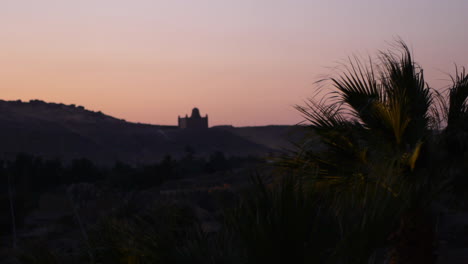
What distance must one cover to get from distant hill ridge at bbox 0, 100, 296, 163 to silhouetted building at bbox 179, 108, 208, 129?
563 cm

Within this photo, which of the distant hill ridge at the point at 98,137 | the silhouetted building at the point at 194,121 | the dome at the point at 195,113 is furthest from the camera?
the dome at the point at 195,113

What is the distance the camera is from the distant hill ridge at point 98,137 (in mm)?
69438

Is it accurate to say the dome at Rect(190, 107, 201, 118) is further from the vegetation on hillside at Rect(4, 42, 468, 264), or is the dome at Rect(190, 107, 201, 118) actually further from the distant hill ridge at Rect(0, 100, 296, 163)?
the vegetation on hillside at Rect(4, 42, 468, 264)

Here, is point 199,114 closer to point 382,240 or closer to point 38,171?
point 38,171

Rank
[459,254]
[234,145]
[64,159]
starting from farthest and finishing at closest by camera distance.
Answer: [234,145]
[64,159]
[459,254]

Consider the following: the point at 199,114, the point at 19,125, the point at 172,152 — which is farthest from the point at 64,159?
the point at 199,114

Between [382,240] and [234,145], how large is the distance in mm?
86645

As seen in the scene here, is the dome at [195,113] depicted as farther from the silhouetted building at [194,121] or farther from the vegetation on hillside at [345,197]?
the vegetation on hillside at [345,197]

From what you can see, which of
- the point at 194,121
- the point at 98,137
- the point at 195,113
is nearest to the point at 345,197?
the point at 98,137

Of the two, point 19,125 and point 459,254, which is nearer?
point 459,254

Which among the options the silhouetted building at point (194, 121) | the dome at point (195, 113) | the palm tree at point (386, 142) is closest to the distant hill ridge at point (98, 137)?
the silhouetted building at point (194, 121)

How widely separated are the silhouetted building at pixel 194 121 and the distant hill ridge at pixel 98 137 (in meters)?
5.63

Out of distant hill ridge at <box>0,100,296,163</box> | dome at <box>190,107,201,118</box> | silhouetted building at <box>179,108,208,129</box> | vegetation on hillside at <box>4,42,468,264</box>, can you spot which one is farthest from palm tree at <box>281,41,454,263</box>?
dome at <box>190,107,201,118</box>

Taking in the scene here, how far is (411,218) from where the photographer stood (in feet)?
19.6
